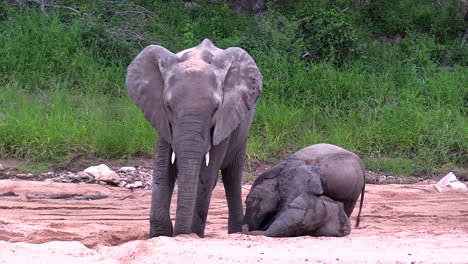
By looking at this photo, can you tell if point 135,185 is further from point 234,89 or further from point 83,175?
point 234,89

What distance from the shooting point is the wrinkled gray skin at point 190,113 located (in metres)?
5.52

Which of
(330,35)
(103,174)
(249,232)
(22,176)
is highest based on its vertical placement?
(330,35)

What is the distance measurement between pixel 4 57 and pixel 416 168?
5.29 metres

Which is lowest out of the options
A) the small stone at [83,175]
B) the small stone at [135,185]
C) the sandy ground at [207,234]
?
the small stone at [135,185]

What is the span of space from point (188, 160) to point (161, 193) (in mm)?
573

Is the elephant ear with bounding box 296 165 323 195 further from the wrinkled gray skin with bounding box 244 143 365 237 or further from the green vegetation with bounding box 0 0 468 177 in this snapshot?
the green vegetation with bounding box 0 0 468 177

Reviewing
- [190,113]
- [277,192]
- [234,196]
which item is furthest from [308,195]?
[190,113]

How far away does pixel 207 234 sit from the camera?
675 centimetres

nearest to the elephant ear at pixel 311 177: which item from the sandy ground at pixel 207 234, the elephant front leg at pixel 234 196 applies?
the sandy ground at pixel 207 234

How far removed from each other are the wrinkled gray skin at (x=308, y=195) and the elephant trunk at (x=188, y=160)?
80 centimetres

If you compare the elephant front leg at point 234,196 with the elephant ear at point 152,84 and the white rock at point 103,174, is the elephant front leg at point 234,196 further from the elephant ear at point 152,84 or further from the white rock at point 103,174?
the white rock at point 103,174

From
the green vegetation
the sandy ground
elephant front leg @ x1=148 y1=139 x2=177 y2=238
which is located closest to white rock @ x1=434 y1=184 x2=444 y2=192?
the sandy ground

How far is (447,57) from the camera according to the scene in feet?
42.2

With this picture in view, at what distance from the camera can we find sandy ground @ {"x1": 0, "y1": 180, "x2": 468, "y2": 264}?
4680mm
